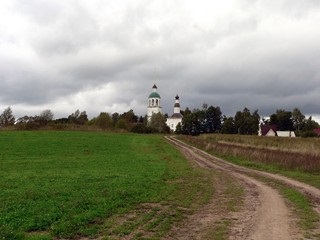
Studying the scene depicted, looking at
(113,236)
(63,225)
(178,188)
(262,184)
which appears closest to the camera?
(113,236)

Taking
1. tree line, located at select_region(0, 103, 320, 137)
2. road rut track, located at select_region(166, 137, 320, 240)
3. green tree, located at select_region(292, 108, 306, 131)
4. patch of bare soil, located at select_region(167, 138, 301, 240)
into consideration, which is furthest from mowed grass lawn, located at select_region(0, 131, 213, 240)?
green tree, located at select_region(292, 108, 306, 131)

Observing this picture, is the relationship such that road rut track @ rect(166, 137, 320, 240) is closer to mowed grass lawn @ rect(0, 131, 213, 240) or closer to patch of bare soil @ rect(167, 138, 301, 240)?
patch of bare soil @ rect(167, 138, 301, 240)

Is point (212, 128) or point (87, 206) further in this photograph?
point (212, 128)

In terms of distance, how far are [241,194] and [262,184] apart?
438 cm

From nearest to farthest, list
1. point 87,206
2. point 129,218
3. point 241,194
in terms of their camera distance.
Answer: point 129,218
point 87,206
point 241,194

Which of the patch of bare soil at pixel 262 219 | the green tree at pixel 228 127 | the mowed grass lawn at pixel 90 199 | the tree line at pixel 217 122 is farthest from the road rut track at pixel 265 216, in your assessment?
the green tree at pixel 228 127

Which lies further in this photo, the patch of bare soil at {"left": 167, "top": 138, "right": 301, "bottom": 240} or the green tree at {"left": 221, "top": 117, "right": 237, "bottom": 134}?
the green tree at {"left": 221, "top": 117, "right": 237, "bottom": 134}

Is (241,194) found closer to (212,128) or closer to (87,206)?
(87,206)

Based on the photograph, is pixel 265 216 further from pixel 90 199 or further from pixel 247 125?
pixel 247 125

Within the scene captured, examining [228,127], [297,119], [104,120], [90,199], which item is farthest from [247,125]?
[90,199]

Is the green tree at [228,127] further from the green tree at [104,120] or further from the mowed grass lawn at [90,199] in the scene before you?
the mowed grass lawn at [90,199]

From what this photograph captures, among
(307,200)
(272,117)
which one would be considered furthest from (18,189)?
(272,117)

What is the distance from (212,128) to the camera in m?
159

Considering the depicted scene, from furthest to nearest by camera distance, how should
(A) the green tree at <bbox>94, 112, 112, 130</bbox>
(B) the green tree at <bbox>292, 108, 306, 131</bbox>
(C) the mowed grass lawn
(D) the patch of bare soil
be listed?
(B) the green tree at <bbox>292, 108, 306, 131</bbox>, (A) the green tree at <bbox>94, 112, 112, 130</bbox>, (C) the mowed grass lawn, (D) the patch of bare soil
